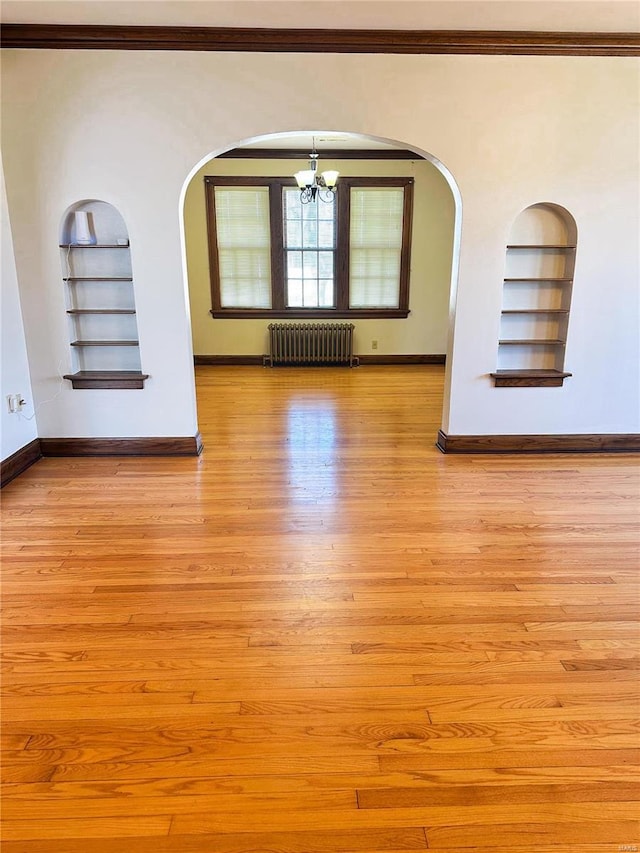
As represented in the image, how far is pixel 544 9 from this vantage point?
3279 mm

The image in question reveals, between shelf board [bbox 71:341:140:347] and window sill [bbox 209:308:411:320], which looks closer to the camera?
shelf board [bbox 71:341:140:347]

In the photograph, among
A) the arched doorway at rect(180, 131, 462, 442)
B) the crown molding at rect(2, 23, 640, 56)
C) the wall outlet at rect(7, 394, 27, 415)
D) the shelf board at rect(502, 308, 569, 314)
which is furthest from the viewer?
the arched doorway at rect(180, 131, 462, 442)

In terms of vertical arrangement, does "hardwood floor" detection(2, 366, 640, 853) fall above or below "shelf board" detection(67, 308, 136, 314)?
below

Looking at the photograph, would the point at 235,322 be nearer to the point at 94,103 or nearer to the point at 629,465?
the point at 94,103

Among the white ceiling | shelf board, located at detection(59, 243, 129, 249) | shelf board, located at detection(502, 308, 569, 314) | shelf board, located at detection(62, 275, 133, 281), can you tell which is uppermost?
the white ceiling

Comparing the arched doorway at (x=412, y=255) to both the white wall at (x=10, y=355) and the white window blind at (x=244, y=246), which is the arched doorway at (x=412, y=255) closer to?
the white window blind at (x=244, y=246)

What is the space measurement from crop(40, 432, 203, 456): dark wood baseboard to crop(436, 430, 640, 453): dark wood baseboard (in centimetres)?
221

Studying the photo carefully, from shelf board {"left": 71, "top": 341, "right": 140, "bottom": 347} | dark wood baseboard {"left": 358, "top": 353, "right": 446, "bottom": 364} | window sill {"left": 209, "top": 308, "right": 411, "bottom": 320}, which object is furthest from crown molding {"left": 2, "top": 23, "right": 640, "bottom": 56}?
dark wood baseboard {"left": 358, "top": 353, "right": 446, "bottom": 364}

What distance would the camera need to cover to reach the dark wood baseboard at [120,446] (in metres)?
4.42

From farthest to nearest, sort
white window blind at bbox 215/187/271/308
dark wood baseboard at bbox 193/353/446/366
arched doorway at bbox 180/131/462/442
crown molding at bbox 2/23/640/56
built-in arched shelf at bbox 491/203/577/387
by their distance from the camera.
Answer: dark wood baseboard at bbox 193/353/446/366
white window blind at bbox 215/187/271/308
arched doorway at bbox 180/131/462/442
built-in arched shelf at bbox 491/203/577/387
crown molding at bbox 2/23/640/56

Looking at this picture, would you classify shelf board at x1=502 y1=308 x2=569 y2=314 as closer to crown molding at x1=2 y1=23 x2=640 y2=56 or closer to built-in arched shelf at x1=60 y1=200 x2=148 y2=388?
crown molding at x1=2 y1=23 x2=640 y2=56

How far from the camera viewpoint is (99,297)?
14.2 ft

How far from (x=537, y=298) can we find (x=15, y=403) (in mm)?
4206

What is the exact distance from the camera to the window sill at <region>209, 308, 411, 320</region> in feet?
26.6
